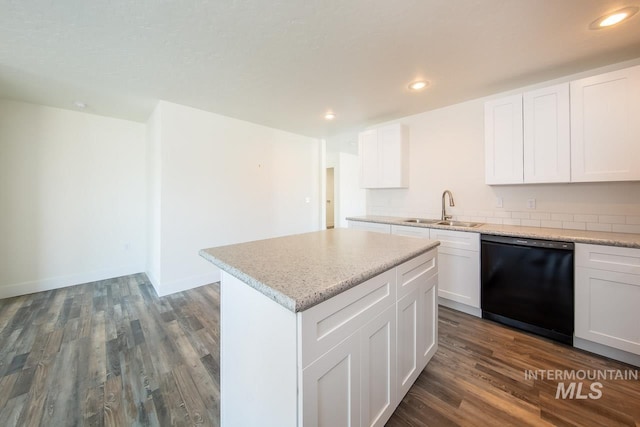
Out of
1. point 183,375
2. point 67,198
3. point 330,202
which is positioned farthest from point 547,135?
point 330,202

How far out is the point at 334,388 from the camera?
0.97m

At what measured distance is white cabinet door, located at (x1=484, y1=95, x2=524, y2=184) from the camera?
2402 mm

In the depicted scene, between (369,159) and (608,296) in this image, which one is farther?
(369,159)

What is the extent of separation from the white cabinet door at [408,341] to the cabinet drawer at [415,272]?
0.14 ft

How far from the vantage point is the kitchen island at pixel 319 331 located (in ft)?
2.84

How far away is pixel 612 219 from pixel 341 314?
2.81m

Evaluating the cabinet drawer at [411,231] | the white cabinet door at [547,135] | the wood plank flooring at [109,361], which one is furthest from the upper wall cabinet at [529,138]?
the wood plank flooring at [109,361]

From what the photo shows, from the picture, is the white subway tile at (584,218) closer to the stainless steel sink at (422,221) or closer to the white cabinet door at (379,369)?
the stainless steel sink at (422,221)

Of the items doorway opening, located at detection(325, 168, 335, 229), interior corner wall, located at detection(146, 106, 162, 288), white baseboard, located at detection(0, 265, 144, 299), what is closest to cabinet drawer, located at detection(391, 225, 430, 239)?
interior corner wall, located at detection(146, 106, 162, 288)

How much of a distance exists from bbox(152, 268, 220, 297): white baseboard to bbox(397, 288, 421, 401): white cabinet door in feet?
9.55

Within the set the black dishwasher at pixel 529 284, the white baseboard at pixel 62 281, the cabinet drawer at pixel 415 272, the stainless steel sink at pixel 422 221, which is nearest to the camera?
the cabinet drawer at pixel 415 272

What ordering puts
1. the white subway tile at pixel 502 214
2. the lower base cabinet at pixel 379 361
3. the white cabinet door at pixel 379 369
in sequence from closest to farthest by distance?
1. the lower base cabinet at pixel 379 361
2. the white cabinet door at pixel 379 369
3. the white subway tile at pixel 502 214

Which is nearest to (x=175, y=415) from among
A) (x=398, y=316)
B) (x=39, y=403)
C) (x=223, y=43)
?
(x=39, y=403)

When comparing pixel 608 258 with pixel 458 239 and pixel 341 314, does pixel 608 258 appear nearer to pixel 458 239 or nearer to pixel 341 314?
pixel 458 239
